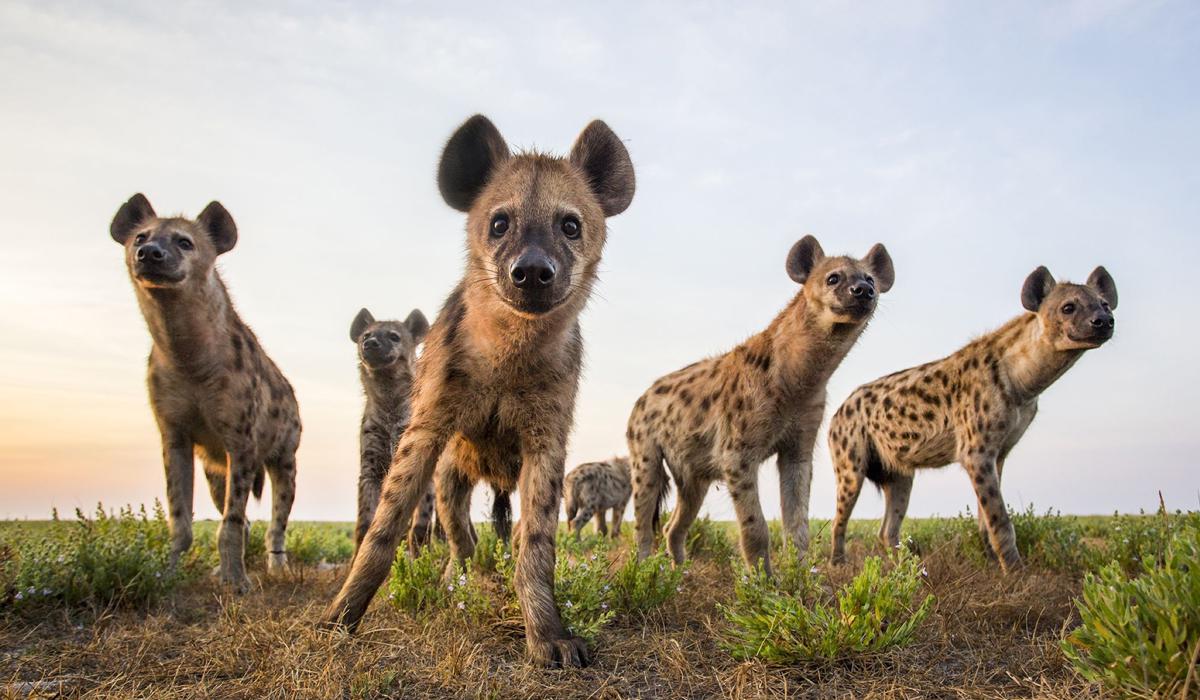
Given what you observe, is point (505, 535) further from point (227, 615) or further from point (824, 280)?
point (824, 280)

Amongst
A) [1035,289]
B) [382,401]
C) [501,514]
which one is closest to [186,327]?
[382,401]

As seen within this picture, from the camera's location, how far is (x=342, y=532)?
12.9m

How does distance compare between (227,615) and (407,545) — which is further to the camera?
(407,545)

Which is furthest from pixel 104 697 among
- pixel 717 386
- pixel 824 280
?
pixel 824 280

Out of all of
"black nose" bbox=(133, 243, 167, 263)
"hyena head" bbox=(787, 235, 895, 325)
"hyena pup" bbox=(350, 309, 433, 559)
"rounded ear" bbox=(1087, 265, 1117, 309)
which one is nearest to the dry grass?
"hyena pup" bbox=(350, 309, 433, 559)

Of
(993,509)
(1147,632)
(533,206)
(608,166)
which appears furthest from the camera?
(993,509)

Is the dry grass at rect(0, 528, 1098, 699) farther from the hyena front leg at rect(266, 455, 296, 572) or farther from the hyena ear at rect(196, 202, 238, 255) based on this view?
the hyena ear at rect(196, 202, 238, 255)

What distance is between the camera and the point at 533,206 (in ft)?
12.8

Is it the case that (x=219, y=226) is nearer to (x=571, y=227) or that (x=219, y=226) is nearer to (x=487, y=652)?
(x=571, y=227)

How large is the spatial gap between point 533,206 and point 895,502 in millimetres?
5481

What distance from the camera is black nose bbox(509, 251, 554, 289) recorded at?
353 centimetres

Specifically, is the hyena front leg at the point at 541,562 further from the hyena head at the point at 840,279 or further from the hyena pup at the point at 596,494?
the hyena pup at the point at 596,494

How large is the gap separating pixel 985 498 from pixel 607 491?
222 inches

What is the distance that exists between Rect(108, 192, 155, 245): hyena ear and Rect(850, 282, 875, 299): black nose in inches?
194
